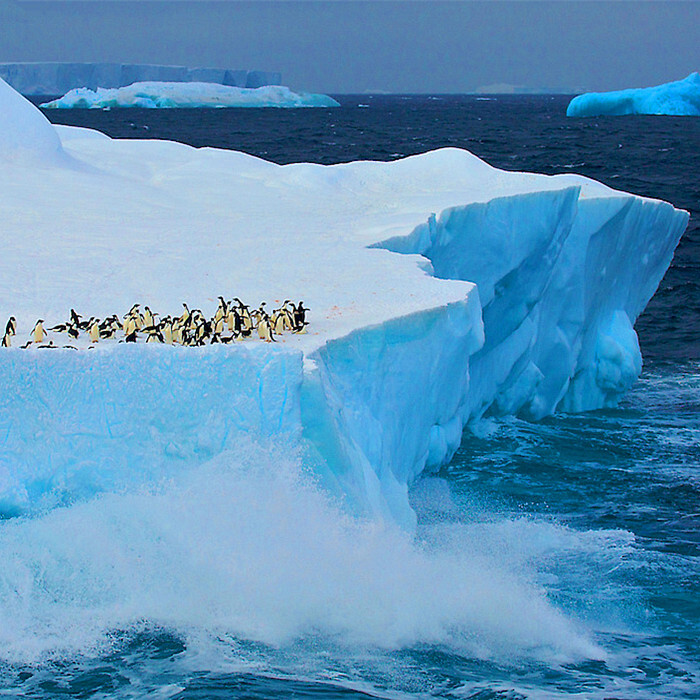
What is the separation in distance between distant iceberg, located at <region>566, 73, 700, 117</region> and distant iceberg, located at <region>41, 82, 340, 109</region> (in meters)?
32.3

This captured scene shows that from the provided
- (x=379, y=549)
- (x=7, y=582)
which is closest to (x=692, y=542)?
(x=379, y=549)

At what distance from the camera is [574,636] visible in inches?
344

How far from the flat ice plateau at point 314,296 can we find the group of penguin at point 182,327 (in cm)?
→ 36

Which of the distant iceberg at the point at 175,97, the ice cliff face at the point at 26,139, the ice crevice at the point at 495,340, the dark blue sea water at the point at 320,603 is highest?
the distant iceberg at the point at 175,97

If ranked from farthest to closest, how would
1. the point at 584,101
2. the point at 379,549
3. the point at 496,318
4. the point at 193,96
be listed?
the point at 193,96, the point at 584,101, the point at 496,318, the point at 379,549

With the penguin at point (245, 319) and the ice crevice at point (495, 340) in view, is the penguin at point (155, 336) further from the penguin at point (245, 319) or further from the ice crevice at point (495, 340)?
the ice crevice at point (495, 340)

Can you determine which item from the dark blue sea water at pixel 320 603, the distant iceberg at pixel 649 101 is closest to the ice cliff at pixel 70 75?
the distant iceberg at pixel 649 101

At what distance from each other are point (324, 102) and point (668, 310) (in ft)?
302

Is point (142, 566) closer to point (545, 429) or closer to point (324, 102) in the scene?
point (545, 429)

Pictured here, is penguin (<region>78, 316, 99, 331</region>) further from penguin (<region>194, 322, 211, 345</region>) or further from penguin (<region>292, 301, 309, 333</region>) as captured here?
penguin (<region>292, 301, 309, 333</region>)

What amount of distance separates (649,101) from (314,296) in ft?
240

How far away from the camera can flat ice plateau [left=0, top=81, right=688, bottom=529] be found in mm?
8562

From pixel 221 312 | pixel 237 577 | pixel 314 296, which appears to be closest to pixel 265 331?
pixel 221 312

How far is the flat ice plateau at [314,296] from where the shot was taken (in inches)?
337
